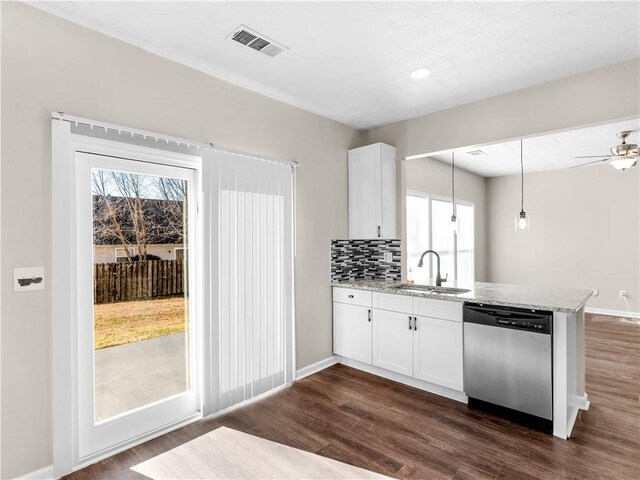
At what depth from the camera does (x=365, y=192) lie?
4070 millimetres

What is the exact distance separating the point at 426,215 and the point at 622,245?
142 inches

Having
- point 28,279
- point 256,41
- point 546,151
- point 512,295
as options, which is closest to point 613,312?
point 546,151

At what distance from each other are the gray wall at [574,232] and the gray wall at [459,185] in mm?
289

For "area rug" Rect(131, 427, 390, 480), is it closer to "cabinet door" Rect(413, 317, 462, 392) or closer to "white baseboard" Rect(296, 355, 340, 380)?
"white baseboard" Rect(296, 355, 340, 380)

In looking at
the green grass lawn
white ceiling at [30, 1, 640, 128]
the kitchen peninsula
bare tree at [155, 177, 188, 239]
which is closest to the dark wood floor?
the kitchen peninsula

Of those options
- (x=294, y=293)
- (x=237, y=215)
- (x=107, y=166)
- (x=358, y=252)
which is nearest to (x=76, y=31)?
(x=107, y=166)

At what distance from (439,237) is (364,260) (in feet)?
8.22

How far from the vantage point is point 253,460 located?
89.5 inches

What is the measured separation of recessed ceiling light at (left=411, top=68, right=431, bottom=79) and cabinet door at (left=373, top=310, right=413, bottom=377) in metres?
2.18

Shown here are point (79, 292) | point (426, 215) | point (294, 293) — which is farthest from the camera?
point (426, 215)

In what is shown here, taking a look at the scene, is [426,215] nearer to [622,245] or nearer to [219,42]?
[622,245]

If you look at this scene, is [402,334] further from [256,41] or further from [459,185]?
[459,185]

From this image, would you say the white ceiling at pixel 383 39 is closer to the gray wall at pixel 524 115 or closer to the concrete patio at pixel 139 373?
the gray wall at pixel 524 115

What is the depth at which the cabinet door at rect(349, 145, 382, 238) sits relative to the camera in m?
3.96
